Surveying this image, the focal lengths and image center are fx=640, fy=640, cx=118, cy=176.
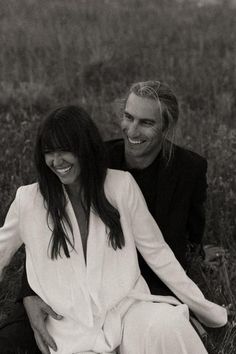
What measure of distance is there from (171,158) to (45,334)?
52.9 inches

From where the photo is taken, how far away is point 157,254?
3.61 meters

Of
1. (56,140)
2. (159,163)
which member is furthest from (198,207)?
(56,140)

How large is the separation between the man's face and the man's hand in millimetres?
1084

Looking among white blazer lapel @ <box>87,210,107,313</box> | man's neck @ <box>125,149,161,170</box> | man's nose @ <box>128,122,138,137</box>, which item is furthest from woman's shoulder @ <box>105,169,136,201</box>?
man's neck @ <box>125,149,161,170</box>

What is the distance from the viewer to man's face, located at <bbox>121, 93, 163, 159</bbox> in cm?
388

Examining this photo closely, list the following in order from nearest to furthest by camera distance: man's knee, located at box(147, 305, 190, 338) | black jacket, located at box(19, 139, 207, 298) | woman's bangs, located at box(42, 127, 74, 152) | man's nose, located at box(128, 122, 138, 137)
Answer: man's knee, located at box(147, 305, 190, 338) < woman's bangs, located at box(42, 127, 74, 152) < man's nose, located at box(128, 122, 138, 137) < black jacket, located at box(19, 139, 207, 298)

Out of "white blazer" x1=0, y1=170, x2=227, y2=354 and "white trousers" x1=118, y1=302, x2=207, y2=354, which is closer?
"white trousers" x1=118, y1=302, x2=207, y2=354

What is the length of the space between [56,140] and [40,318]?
3.31 ft

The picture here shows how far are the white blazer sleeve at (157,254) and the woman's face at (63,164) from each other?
334mm

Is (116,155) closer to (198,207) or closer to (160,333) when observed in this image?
(198,207)

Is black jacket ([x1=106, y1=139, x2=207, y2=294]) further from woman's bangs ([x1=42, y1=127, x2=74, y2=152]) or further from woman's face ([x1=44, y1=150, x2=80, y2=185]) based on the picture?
woman's bangs ([x1=42, y1=127, x2=74, y2=152])

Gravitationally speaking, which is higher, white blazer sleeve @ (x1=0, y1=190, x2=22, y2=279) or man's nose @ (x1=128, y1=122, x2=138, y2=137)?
man's nose @ (x1=128, y1=122, x2=138, y2=137)

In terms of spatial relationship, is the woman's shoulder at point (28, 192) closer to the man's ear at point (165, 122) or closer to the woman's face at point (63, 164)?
the woman's face at point (63, 164)

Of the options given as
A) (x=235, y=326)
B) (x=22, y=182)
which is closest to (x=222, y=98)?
(x=22, y=182)
